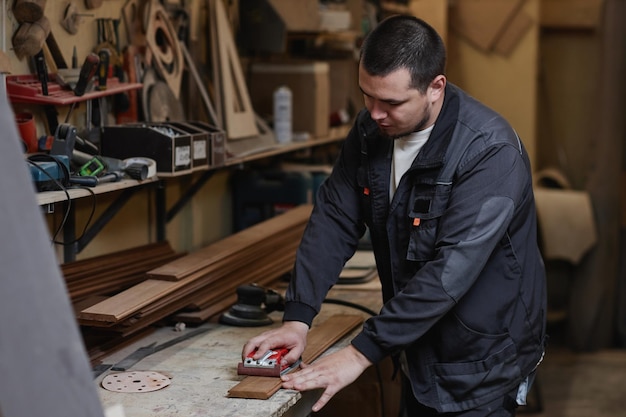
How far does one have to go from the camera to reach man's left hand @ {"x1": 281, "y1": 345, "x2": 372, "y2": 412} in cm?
213

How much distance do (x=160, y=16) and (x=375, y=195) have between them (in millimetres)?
1170

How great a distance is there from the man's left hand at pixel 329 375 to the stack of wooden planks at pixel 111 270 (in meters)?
0.75

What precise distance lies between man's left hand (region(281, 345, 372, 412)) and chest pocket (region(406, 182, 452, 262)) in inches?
11.7

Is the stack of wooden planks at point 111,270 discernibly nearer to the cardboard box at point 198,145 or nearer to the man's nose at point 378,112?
the cardboard box at point 198,145

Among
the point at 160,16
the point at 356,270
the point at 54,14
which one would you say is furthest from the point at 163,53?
the point at 356,270

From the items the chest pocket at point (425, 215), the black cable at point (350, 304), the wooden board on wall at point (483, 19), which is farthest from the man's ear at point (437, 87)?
the wooden board on wall at point (483, 19)

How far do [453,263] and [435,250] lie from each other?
119mm

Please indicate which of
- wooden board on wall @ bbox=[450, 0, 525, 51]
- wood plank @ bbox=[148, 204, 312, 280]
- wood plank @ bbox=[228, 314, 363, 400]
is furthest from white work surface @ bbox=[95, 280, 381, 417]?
wooden board on wall @ bbox=[450, 0, 525, 51]

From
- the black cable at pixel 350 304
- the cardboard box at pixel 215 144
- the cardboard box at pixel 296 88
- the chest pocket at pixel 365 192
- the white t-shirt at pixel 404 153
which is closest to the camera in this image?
the white t-shirt at pixel 404 153

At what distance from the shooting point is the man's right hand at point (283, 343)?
2.28 meters

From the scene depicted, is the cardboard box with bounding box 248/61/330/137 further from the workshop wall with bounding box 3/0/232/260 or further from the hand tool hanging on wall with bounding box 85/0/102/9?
the hand tool hanging on wall with bounding box 85/0/102/9

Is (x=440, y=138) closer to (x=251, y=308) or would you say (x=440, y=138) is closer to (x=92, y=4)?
(x=251, y=308)

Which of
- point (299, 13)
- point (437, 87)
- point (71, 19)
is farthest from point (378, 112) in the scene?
point (299, 13)

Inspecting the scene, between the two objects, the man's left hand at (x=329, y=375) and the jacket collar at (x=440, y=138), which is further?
the jacket collar at (x=440, y=138)
